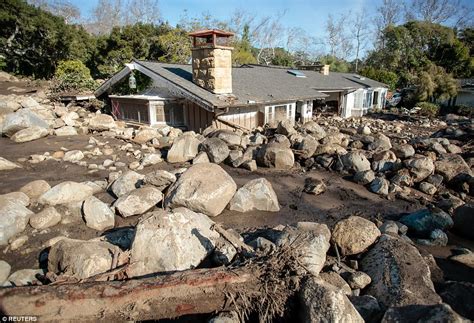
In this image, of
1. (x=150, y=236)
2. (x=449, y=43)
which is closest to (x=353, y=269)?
(x=150, y=236)

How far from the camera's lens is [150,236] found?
4.79m

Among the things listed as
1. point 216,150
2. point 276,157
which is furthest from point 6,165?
point 276,157

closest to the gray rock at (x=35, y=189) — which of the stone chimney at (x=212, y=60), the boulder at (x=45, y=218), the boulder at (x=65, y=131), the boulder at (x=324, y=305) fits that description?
the boulder at (x=45, y=218)

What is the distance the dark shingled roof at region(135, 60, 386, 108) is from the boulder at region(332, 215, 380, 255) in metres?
7.76

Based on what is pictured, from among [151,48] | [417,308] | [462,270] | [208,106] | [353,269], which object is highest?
[151,48]

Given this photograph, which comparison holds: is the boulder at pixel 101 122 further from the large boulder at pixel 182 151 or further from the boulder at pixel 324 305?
the boulder at pixel 324 305

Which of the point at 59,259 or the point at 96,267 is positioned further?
the point at 59,259

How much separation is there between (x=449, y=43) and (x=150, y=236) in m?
42.5

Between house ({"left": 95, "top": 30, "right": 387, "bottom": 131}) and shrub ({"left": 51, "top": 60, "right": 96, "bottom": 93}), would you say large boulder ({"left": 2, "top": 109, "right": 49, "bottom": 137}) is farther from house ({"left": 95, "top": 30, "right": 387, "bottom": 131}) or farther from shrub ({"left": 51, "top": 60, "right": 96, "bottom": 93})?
shrub ({"left": 51, "top": 60, "right": 96, "bottom": 93})

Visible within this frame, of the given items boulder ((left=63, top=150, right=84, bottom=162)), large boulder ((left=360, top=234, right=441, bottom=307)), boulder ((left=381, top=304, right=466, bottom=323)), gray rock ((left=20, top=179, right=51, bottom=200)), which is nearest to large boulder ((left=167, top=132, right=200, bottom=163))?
boulder ((left=63, top=150, right=84, bottom=162))

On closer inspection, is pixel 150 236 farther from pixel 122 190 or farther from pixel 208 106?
pixel 208 106

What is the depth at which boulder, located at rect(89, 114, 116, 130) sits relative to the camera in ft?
47.6

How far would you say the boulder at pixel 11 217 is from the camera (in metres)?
5.86

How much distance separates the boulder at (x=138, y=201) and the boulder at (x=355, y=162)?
22.3 feet
